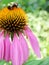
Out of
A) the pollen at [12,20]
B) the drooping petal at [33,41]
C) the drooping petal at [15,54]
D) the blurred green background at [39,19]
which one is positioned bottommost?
the drooping petal at [15,54]

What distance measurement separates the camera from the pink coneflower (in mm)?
907

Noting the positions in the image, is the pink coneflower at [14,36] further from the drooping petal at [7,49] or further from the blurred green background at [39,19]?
the blurred green background at [39,19]

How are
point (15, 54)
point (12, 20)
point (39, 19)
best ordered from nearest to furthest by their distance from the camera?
point (15, 54)
point (12, 20)
point (39, 19)

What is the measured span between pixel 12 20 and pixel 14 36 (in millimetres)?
89

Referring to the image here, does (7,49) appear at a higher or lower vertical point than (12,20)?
lower

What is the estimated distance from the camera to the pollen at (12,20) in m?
1.04

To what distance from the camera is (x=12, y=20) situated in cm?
107

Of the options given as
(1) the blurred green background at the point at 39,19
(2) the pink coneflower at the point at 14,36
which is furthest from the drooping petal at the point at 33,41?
(1) the blurred green background at the point at 39,19

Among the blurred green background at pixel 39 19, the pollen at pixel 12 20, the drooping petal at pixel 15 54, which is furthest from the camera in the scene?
the blurred green background at pixel 39 19

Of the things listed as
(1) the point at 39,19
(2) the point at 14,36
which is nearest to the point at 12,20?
(2) the point at 14,36

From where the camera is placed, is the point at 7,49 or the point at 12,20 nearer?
the point at 7,49

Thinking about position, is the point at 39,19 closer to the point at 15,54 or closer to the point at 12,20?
the point at 12,20

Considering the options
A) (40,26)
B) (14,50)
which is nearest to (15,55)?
(14,50)

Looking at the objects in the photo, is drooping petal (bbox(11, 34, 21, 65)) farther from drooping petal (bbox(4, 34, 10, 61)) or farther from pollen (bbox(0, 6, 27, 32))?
pollen (bbox(0, 6, 27, 32))
